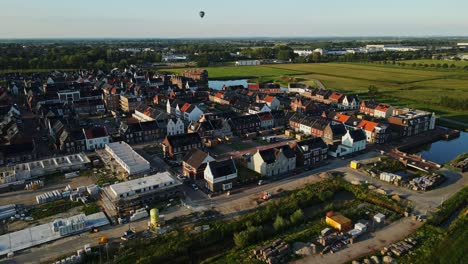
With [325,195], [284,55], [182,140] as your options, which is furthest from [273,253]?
[284,55]

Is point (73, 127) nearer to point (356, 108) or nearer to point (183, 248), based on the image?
point (183, 248)

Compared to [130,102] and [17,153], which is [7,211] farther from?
[130,102]

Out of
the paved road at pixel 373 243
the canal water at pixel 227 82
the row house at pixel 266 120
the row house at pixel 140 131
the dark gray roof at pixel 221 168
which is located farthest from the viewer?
the canal water at pixel 227 82

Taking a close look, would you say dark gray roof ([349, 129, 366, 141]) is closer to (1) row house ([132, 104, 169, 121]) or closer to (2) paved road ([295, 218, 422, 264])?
(2) paved road ([295, 218, 422, 264])

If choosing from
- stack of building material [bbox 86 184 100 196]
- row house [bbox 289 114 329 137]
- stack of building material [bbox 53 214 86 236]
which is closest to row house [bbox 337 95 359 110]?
row house [bbox 289 114 329 137]

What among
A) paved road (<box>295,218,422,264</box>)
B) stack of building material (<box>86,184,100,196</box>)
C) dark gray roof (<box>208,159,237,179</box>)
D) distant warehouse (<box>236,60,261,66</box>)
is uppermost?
distant warehouse (<box>236,60,261,66</box>)

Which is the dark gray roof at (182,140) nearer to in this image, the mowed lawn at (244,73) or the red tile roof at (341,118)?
the red tile roof at (341,118)

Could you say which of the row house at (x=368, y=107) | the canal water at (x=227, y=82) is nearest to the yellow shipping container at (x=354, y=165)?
the row house at (x=368, y=107)
